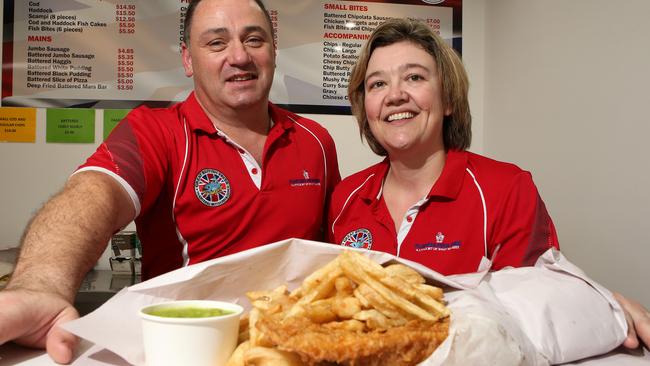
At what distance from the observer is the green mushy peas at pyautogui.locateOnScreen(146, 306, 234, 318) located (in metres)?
0.93

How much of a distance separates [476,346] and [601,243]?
5.16 feet

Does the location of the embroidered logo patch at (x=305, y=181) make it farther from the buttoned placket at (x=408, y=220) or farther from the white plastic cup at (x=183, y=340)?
the white plastic cup at (x=183, y=340)

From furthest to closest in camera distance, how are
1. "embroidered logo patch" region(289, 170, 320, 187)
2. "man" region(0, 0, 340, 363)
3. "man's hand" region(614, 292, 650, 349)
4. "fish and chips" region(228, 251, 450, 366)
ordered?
"embroidered logo patch" region(289, 170, 320, 187), "man" region(0, 0, 340, 363), "man's hand" region(614, 292, 650, 349), "fish and chips" region(228, 251, 450, 366)

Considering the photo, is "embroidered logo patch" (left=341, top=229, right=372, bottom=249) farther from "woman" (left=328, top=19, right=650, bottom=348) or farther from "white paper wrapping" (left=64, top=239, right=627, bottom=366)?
"white paper wrapping" (left=64, top=239, right=627, bottom=366)

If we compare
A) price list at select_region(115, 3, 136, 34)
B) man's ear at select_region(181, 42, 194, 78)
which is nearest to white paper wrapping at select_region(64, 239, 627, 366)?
man's ear at select_region(181, 42, 194, 78)

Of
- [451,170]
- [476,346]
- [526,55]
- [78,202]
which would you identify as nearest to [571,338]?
[476,346]

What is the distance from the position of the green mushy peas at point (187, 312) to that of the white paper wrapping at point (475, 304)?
85 millimetres

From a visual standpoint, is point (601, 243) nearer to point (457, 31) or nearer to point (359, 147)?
point (359, 147)

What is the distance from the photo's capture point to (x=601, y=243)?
2162 mm

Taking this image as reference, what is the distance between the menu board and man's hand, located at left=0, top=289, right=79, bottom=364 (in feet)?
7.35

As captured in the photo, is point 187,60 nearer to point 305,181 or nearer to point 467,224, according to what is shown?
point 305,181

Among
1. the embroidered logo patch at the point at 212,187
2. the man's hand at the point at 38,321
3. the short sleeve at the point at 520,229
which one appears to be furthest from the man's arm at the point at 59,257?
the short sleeve at the point at 520,229

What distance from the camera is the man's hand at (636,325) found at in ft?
3.60

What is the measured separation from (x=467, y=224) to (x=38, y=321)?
1.17 meters
